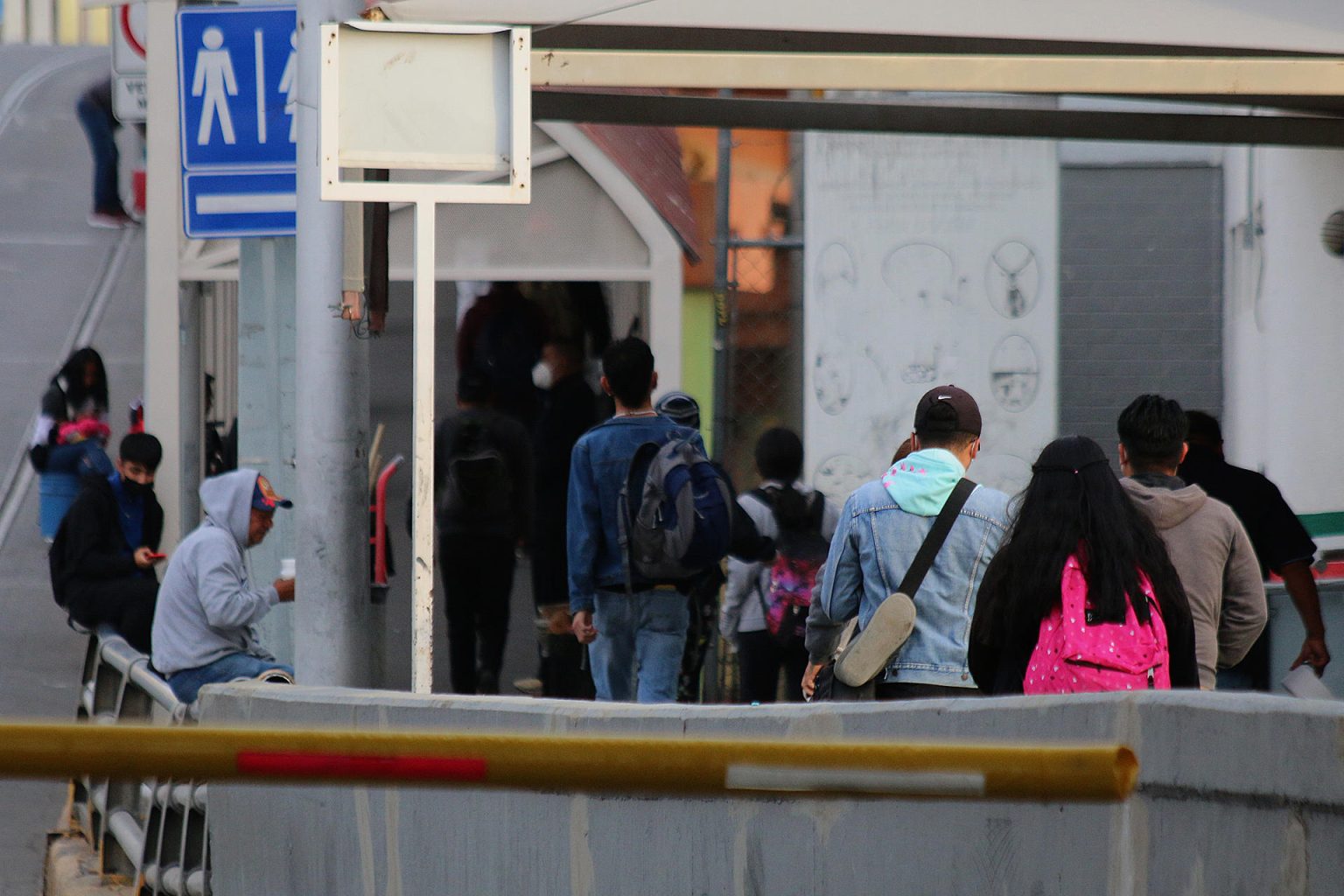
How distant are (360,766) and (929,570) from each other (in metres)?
2.78

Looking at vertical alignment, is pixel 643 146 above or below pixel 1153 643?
above

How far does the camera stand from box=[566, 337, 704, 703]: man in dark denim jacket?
5.89 meters

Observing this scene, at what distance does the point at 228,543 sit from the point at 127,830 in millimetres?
1092

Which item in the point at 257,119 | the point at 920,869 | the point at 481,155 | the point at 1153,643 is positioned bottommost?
the point at 920,869

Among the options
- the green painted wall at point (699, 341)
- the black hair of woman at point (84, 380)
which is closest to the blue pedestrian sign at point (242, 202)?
the green painted wall at point (699, 341)

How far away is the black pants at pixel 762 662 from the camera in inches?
281

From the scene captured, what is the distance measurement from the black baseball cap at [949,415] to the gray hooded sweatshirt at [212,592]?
3.00 metres

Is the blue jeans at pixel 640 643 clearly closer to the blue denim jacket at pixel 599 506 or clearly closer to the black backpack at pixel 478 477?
the blue denim jacket at pixel 599 506

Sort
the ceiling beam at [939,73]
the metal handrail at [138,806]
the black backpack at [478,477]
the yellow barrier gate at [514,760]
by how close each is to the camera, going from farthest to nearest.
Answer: the black backpack at [478,477] < the metal handrail at [138,806] < the ceiling beam at [939,73] < the yellow barrier gate at [514,760]

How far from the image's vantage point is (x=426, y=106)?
452 cm

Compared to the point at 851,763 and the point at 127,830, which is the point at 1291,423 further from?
the point at 851,763

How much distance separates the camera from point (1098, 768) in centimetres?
194

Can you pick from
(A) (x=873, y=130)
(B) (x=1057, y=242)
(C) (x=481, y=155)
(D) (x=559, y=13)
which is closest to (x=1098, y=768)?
(C) (x=481, y=155)

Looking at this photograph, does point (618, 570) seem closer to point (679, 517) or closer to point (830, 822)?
point (679, 517)
